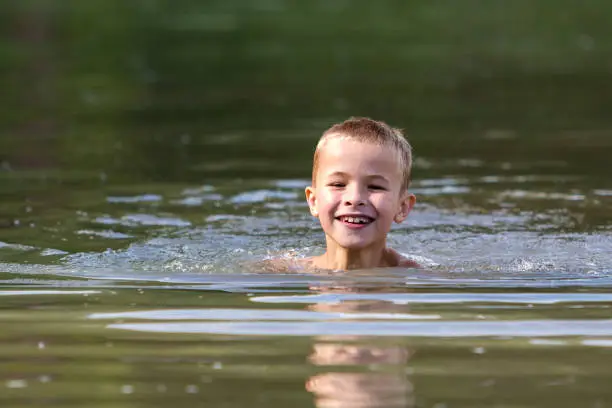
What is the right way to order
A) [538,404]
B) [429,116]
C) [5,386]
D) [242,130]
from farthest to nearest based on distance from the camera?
1. [429,116]
2. [242,130]
3. [5,386]
4. [538,404]

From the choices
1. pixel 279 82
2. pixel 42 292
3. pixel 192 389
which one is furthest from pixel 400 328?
pixel 279 82

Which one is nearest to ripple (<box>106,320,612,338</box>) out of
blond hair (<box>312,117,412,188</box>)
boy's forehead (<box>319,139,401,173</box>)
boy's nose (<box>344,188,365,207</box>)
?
boy's nose (<box>344,188,365,207</box>)

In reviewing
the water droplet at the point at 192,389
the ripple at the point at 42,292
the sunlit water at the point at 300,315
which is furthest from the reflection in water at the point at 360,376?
the ripple at the point at 42,292

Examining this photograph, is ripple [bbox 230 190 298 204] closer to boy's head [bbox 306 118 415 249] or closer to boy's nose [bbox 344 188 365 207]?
boy's head [bbox 306 118 415 249]

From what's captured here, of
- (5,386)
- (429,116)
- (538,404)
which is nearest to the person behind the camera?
(538,404)

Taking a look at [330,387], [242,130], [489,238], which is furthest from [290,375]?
[242,130]

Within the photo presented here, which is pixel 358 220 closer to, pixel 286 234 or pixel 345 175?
pixel 345 175

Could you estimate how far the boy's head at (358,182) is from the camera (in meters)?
7.62

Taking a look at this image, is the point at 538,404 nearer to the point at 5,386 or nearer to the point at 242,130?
the point at 5,386

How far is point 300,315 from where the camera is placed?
21.3ft

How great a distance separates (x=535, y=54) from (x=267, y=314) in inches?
723

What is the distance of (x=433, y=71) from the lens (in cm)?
2161

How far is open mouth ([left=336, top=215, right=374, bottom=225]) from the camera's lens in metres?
7.70

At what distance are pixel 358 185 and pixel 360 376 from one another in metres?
2.48
